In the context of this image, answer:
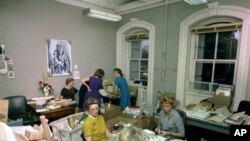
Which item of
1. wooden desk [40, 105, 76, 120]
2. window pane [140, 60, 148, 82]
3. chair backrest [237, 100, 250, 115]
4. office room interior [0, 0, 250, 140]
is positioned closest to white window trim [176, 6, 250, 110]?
office room interior [0, 0, 250, 140]

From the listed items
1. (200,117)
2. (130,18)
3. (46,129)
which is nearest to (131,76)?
(130,18)

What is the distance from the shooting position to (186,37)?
3613 millimetres

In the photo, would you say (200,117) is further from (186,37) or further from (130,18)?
(130,18)

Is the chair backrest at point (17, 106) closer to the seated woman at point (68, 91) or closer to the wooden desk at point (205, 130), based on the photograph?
the seated woman at point (68, 91)

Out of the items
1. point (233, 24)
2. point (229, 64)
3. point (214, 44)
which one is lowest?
point (229, 64)

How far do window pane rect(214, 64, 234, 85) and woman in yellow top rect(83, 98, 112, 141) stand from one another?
8.40ft

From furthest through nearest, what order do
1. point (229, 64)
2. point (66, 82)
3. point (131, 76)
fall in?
1. point (131, 76)
2. point (66, 82)
3. point (229, 64)

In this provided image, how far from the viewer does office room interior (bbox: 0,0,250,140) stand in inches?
123

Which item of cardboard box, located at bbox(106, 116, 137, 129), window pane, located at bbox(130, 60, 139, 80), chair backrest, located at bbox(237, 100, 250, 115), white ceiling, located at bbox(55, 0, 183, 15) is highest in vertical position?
white ceiling, located at bbox(55, 0, 183, 15)

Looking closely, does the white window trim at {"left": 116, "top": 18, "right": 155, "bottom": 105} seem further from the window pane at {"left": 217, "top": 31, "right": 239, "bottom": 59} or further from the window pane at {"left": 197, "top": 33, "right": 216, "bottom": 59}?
the window pane at {"left": 217, "top": 31, "right": 239, "bottom": 59}

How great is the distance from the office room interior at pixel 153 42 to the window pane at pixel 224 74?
0.02 meters

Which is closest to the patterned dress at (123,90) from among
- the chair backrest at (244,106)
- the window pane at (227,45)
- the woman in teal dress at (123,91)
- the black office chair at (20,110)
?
the woman in teal dress at (123,91)

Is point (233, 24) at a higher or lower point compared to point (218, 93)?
higher

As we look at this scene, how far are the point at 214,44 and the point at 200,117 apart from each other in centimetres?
169
